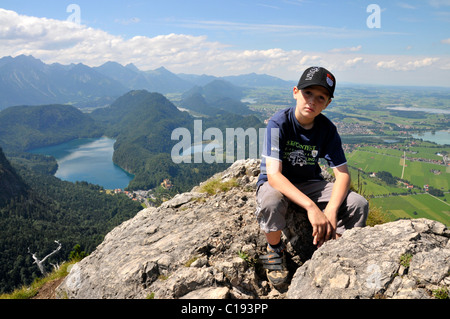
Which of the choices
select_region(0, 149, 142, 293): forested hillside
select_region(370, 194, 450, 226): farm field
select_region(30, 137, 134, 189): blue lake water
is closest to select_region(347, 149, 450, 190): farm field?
select_region(370, 194, 450, 226): farm field

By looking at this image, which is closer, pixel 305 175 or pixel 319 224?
pixel 319 224

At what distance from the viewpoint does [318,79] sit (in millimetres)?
3299

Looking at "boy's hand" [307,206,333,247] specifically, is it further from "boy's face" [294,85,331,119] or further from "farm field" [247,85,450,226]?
"farm field" [247,85,450,226]

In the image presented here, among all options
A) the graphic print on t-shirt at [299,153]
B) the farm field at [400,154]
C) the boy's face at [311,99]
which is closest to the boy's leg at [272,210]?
the graphic print on t-shirt at [299,153]

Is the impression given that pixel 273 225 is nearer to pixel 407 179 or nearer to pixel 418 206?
pixel 418 206

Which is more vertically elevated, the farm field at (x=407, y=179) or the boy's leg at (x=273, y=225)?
the boy's leg at (x=273, y=225)

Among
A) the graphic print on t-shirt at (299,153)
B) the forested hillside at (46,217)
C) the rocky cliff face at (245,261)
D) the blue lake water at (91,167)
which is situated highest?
the graphic print on t-shirt at (299,153)

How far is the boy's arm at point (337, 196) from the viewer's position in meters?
3.35

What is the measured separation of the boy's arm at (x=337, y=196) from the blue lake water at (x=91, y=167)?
136757 mm

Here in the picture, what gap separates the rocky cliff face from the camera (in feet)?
8.48

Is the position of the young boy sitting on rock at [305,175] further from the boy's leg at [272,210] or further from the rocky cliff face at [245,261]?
the rocky cliff face at [245,261]

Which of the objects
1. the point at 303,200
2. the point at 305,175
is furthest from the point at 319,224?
the point at 305,175

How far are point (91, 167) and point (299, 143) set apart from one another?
162 m

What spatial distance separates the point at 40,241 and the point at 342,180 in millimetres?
90332
